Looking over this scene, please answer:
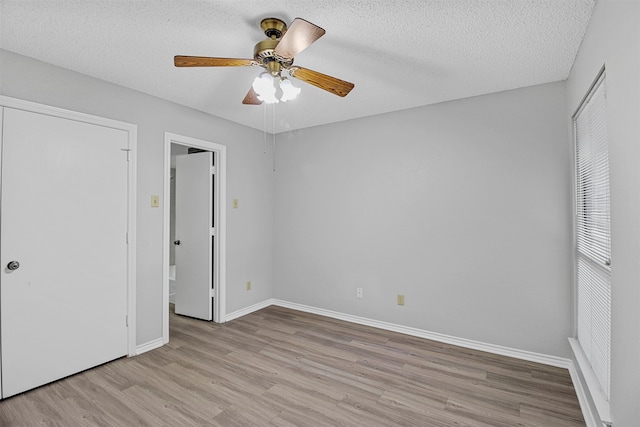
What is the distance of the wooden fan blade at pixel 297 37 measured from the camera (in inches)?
58.4

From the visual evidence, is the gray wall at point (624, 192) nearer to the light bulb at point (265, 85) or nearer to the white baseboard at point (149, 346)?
the light bulb at point (265, 85)

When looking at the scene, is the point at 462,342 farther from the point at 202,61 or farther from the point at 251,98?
the point at 202,61

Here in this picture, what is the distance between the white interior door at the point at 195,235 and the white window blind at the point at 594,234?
3.57m

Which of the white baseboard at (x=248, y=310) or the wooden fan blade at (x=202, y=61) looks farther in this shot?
the white baseboard at (x=248, y=310)

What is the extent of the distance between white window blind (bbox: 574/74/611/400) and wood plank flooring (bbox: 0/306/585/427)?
51cm

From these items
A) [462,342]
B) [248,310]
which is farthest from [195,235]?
[462,342]

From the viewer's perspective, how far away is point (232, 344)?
3176 mm

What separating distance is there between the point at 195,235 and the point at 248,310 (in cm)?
120

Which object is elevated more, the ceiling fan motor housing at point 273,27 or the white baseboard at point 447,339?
the ceiling fan motor housing at point 273,27

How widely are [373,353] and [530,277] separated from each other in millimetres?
1593

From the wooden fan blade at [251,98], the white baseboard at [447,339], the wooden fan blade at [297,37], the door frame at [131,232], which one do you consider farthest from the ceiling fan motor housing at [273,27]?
the white baseboard at [447,339]

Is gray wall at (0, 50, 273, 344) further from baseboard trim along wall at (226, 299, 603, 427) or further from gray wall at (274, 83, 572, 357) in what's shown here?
gray wall at (274, 83, 572, 357)

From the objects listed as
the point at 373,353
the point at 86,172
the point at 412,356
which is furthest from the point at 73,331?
the point at 412,356

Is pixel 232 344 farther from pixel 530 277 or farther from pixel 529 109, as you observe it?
pixel 529 109
